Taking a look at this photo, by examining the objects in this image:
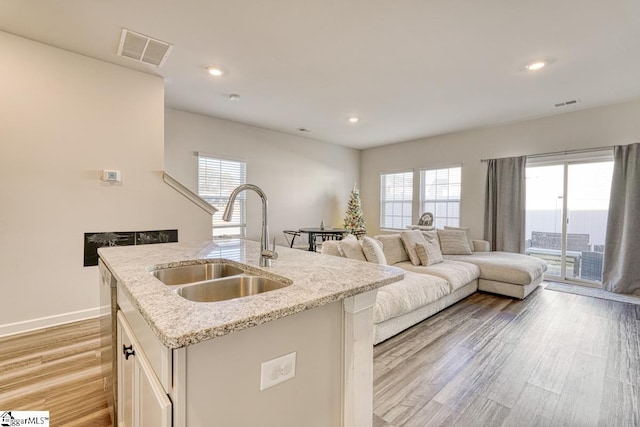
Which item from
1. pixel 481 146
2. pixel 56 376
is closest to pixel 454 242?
pixel 481 146

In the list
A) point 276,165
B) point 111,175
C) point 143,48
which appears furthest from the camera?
point 276,165

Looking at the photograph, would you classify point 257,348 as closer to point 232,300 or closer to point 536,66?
point 232,300

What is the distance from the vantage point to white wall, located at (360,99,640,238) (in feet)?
14.0

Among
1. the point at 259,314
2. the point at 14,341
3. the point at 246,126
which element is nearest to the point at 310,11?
the point at 259,314

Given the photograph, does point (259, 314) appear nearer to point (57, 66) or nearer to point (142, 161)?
point (142, 161)

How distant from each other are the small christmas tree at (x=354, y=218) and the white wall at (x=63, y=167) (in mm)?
4416

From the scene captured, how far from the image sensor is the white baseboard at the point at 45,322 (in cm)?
266

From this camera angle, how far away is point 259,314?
80cm

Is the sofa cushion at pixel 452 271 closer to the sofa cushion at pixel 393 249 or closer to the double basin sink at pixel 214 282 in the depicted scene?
the sofa cushion at pixel 393 249

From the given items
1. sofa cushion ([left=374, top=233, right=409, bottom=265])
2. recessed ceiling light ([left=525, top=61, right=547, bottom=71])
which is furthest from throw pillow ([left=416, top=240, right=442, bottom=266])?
recessed ceiling light ([left=525, top=61, right=547, bottom=71])

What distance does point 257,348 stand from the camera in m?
0.86

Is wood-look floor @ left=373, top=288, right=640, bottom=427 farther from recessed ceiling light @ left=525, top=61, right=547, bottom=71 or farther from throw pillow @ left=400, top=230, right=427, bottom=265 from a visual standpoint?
recessed ceiling light @ left=525, top=61, right=547, bottom=71

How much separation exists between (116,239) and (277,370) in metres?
3.09

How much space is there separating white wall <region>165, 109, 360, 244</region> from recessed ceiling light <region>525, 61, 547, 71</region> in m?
4.23
